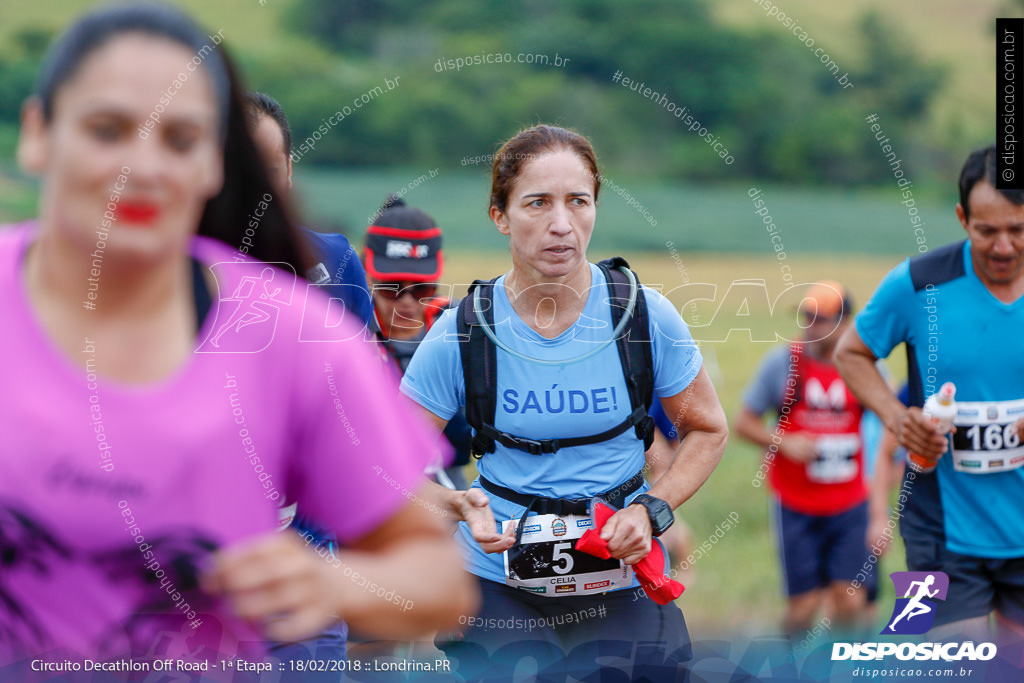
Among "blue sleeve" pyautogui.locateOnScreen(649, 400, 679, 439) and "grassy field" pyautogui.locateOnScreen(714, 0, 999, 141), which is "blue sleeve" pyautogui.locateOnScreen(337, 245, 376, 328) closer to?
"blue sleeve" pyautogui.locateOnScreen(649, 400, 679, 439)

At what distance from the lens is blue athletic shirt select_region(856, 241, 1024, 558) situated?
398 cm

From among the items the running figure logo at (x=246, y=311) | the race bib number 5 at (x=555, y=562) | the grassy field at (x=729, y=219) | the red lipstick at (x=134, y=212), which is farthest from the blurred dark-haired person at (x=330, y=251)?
the grassy field at (x=729, y=219)

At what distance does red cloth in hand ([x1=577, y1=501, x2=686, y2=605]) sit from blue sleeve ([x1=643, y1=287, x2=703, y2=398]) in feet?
1.47

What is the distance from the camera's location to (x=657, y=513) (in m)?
3.23

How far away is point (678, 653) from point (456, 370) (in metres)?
1.18

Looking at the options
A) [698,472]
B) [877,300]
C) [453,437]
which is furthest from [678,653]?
[877,300]

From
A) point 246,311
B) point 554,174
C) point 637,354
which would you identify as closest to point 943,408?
point 637,354

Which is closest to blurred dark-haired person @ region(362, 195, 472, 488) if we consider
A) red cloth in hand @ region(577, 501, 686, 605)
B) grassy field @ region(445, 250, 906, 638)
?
grassy field @ region(445, 250, 906, 638)

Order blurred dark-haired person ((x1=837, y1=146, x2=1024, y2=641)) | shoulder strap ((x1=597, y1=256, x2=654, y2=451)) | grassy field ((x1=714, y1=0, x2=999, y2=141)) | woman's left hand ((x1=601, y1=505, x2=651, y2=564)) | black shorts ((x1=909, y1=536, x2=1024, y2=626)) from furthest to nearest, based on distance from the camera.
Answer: grassy field ((x1=714, y1=0, x2=999, y2=141)), black shorts ((x1=909, y1=536, x2=1024, y2=626)), blurred dark-haired person ((x1=837, y1=146, x2=1024, y2=641)), shoulder strap ((x1=597, y1=256, x2=654, y2=451)), woman's left hand ((x1=601, y1=505, x2=651, y2=564))

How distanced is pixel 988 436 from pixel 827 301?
2246 millimetres

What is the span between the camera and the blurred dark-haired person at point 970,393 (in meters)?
3.96

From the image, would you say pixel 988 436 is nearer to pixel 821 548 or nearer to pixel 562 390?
pixel 562 390

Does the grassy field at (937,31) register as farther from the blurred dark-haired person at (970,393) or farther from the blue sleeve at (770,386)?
the blurred dark-haired person at (970,393)

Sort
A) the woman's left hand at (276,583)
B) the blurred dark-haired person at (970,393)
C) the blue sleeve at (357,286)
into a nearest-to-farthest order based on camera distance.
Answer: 1. the woman's left hand at (276,583)
2. the blue sleeve at (357,286)
3. the blurred dark-haired person at (970,393)
